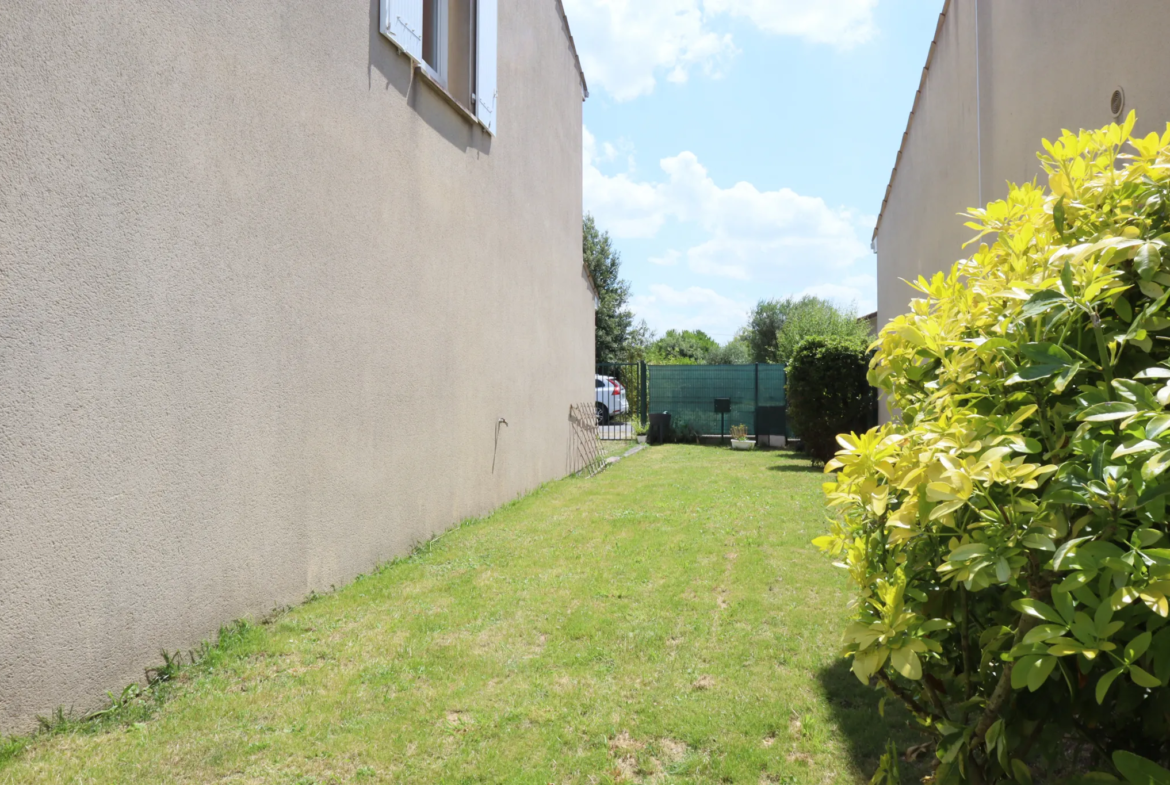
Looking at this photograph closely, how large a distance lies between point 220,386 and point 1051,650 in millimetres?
3683

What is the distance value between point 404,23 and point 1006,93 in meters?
4.29

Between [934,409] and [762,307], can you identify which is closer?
[934,409]

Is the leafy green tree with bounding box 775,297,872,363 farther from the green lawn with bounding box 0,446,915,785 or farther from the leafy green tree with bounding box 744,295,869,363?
the green lawn with bounding box 0,446,915,785

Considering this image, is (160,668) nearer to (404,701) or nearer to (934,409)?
(404,701)

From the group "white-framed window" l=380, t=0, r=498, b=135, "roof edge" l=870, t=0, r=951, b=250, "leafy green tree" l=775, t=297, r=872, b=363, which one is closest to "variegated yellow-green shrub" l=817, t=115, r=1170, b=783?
"roof edge" l=870, t=0, r=951, b=250

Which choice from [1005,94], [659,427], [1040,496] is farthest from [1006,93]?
[659,427]

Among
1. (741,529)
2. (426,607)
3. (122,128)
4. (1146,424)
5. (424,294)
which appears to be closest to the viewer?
(1146,424)

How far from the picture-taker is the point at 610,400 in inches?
752

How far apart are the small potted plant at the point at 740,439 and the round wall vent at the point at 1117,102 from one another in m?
13.0

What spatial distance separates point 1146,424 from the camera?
116 centimetres

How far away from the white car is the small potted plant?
3.95 metres

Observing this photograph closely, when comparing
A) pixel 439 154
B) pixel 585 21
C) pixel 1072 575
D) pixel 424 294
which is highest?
pixel 585 21

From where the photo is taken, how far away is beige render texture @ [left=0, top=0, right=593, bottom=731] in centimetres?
274

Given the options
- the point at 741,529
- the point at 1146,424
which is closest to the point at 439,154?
the point at 741,529
